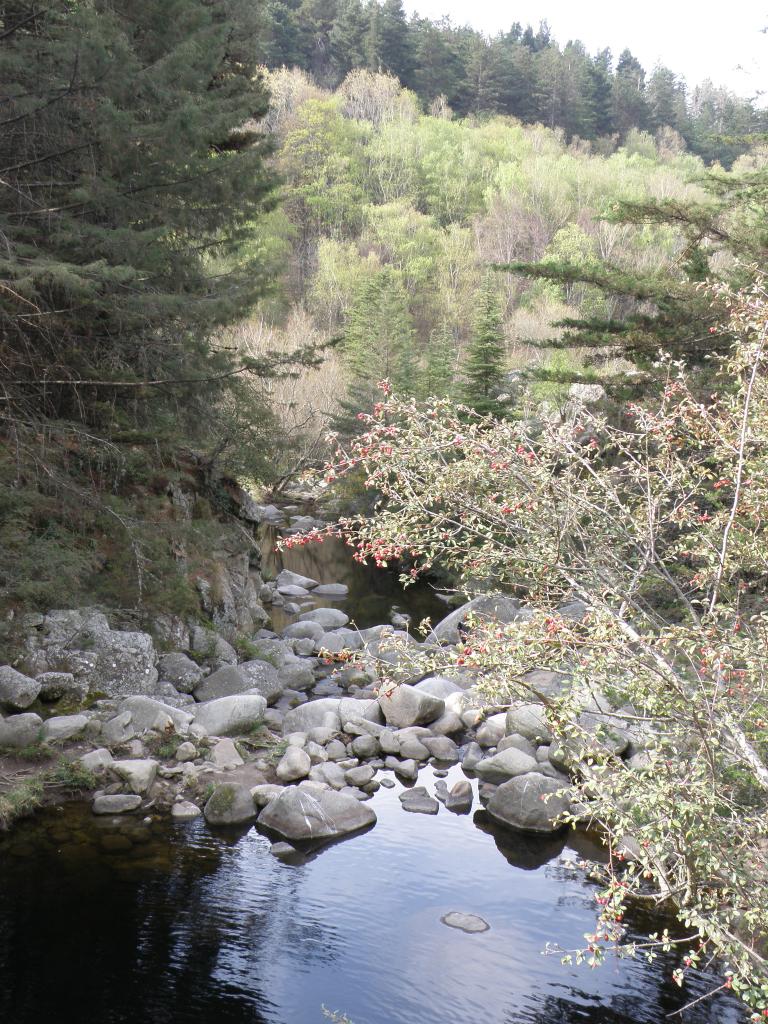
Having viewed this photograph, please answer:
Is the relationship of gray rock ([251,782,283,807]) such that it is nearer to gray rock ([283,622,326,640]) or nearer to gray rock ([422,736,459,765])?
gray rock ([422,736,459,765])

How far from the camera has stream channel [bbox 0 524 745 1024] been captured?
491cm

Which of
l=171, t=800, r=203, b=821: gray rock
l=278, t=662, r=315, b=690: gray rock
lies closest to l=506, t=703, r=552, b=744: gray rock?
l=278, t=662, r=315, b=690: gray rock

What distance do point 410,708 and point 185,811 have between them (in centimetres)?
302

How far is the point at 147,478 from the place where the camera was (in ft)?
33.8

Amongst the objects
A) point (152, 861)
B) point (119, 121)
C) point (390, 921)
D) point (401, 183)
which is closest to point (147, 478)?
point (119, 121)

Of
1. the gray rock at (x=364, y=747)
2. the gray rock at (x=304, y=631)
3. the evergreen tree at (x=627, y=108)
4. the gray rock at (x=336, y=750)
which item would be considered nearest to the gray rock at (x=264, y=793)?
the gray rock at (x=336, y=750)

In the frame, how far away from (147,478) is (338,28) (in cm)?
6343

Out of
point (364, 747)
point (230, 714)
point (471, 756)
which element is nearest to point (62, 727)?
point (230, 714)

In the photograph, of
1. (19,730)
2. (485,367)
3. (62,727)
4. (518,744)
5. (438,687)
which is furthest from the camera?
(485,367)

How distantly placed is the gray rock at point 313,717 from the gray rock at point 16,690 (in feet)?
8.69

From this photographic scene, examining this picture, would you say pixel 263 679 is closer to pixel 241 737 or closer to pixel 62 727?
pixel 241 737

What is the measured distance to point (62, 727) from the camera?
803 cm

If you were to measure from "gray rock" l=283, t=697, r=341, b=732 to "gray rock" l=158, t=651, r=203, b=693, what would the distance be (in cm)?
130

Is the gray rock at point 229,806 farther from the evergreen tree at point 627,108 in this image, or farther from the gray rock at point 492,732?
the evergreen tree at point 627,108
